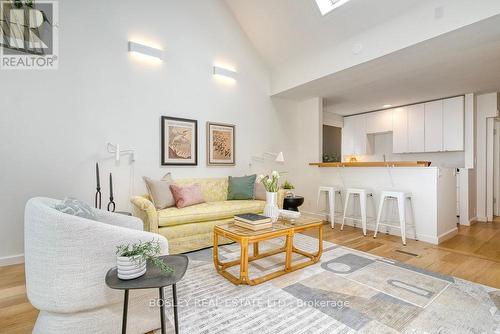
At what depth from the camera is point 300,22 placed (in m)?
3.84

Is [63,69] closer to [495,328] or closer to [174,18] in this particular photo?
[174,18]

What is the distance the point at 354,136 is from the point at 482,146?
8.73 feet

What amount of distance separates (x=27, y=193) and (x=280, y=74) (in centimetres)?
435

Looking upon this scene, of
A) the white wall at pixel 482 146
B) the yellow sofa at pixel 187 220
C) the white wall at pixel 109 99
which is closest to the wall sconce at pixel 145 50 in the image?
the white wall at pixel 109 99

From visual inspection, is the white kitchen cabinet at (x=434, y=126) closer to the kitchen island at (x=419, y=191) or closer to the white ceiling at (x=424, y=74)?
the white ceiling at (x=424, y=74)

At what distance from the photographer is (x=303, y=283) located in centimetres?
215

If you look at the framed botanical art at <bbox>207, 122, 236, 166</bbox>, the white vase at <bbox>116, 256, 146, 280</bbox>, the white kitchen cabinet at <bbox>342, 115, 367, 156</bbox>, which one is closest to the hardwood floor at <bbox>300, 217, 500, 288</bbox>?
the framed botanical art at <bbox>207, 122, 236, 166</bbox>

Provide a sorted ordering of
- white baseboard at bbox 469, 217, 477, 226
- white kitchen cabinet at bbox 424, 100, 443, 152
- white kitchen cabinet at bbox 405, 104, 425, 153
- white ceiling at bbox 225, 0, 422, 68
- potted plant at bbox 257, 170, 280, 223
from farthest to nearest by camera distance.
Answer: white kitchen cabinet at bbox 405, 104, 425, 153
white kitchen cabinet at bbox 424, 100, 443, 152
white baseboard at bbox 469, 217, 477, 226
white ceiling at bbox 225, 0, 422, 68
potted plant at bbox 257, 170, 280, 223

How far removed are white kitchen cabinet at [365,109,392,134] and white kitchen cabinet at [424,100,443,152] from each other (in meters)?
0.82

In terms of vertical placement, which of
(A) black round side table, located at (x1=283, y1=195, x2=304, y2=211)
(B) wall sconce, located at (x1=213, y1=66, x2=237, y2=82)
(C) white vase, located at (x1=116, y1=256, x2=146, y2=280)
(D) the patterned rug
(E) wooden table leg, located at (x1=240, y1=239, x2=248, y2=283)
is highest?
(B) wall sconce, located at (x1=213, y1=66, x2=237, y2=82)

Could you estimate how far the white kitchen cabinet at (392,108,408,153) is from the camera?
5.80 metres

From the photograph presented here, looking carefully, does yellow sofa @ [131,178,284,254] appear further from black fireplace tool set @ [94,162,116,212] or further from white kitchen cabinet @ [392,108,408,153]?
white kitchen cabinet @ [392,108,408,153]

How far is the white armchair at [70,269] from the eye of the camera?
1.23 m

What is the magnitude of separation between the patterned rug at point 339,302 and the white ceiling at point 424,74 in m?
2.62
